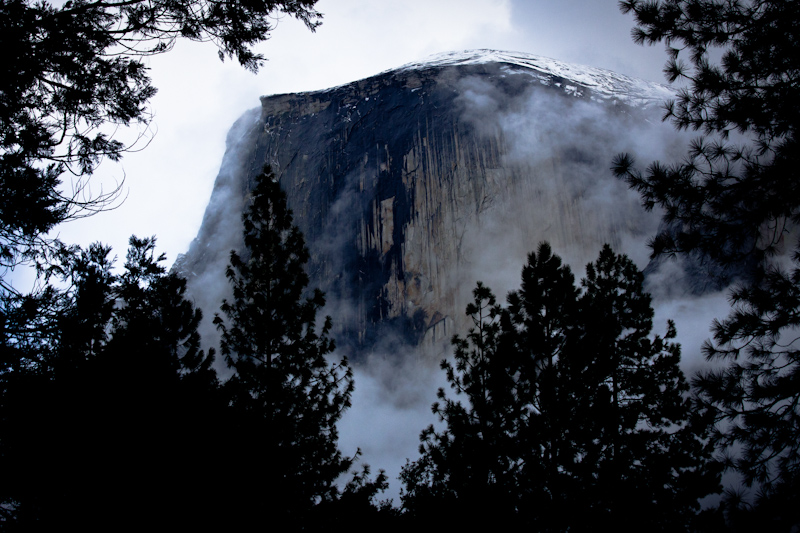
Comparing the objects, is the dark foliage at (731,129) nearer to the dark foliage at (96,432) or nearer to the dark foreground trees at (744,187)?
the dark foreground trees at (744,187)

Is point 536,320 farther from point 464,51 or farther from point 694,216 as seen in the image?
point 464,51

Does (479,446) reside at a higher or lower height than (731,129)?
lower

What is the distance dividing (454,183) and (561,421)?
38780mm

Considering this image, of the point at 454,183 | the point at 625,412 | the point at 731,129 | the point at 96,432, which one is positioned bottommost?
the point at 96,432

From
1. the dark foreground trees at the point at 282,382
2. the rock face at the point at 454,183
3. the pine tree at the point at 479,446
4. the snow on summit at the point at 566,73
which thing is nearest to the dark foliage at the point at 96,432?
the dark foreground trees at the point at 282,382

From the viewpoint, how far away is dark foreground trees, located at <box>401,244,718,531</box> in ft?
27.1

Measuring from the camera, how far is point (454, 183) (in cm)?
4575

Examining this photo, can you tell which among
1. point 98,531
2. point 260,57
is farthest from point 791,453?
point 98,531

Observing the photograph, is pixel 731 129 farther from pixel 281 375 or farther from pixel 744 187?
pixel 281 375

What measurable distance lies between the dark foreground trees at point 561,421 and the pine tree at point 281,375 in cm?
257

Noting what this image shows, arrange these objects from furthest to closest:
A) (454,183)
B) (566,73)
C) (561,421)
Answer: (566,73) < (454,183) < (561,421)

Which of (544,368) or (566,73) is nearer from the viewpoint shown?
(544,368)

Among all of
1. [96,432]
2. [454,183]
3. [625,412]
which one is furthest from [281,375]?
[454,183]

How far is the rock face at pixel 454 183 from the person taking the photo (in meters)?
44.5
